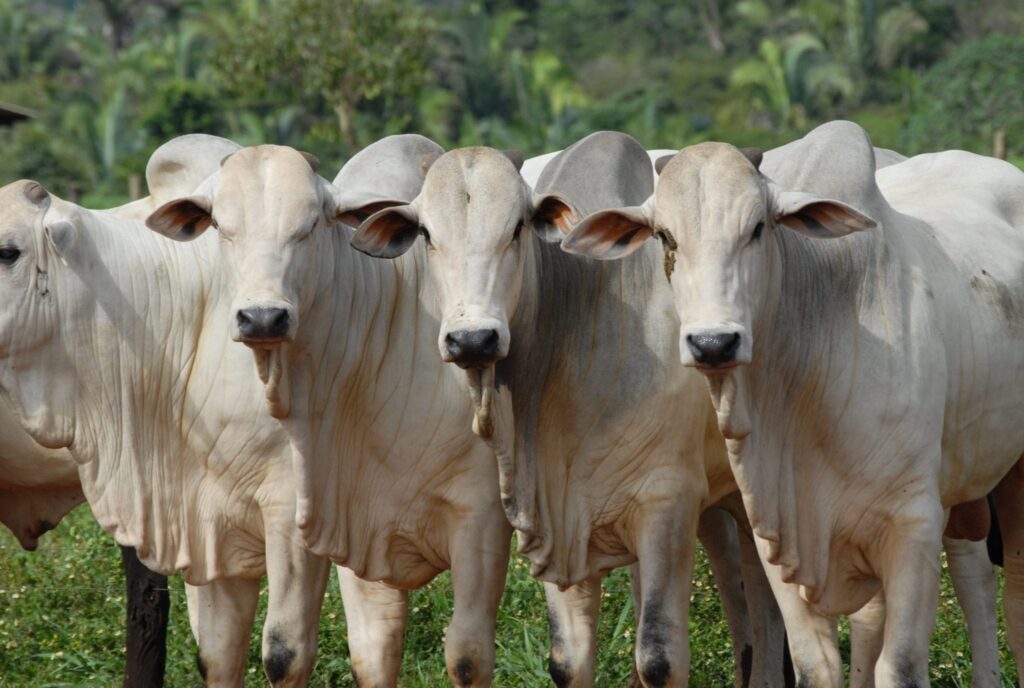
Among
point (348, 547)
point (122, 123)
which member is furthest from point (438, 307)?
point (122, 123)

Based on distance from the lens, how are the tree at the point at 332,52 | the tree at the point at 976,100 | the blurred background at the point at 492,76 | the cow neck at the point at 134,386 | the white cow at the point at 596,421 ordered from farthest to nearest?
the blurred background at the point at 492,76
the tree at the point at 332,52
the tree at the point at 976,100
the cow neck at the point at 134,386
the white cow at the point at 596,421

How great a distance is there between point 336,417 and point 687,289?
119 cm

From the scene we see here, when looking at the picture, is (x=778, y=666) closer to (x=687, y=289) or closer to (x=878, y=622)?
(x=878, y=622)

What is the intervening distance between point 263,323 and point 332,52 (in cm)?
2105

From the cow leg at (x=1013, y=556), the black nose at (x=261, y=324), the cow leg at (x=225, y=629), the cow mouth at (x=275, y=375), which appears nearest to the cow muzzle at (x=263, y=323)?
the black nose at (x=261, y=324)

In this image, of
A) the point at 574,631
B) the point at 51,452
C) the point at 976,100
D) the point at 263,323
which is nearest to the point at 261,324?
the point at 263,323

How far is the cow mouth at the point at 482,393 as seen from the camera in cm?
401

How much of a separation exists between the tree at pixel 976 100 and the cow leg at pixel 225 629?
52.5 ft

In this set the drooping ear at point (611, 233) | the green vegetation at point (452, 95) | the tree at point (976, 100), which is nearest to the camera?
the drooping ear at point (611, 233)

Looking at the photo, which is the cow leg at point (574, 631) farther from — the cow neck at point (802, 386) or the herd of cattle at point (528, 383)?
the cow neck at point (802, 386)

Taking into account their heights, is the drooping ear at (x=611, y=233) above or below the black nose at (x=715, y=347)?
above

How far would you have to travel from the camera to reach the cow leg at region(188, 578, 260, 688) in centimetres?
480

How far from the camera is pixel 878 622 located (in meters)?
4.55

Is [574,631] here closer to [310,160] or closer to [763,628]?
[763,628]
